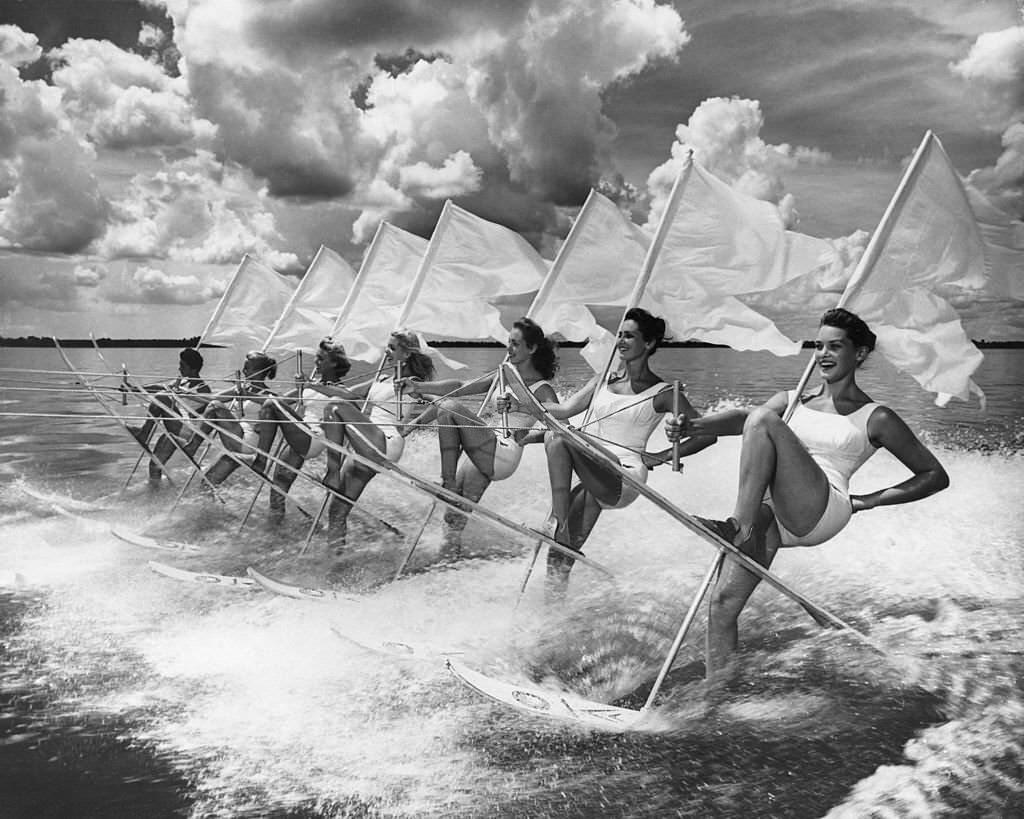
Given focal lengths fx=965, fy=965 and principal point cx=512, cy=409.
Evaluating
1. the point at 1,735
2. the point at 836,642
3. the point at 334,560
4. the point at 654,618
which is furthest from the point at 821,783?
the point at 334,560

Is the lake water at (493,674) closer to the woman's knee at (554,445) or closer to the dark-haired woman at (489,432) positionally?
the dark-haired woman at (489,432)

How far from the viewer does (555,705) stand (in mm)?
3793

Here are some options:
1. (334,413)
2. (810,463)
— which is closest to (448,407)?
(334,413)

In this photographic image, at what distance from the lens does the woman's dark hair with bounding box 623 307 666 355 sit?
4.96 m

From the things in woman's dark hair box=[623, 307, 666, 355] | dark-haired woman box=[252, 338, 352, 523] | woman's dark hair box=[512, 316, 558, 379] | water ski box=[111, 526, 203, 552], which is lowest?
water ski box=[111, 526, 203, 552]

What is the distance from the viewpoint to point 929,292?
4.55m

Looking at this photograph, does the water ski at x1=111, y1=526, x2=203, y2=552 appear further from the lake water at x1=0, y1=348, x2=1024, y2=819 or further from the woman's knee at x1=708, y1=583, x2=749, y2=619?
the woman's knee at x1=708, y1=583, x2=749, y2=619

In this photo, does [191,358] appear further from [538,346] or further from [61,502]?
[538,346]

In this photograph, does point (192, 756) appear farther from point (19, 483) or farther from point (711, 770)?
point (19, 483)

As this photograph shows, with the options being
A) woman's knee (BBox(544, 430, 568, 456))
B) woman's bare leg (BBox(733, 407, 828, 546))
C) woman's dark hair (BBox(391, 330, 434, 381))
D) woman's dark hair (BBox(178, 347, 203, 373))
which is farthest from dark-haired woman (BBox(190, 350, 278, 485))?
woman's bare leg (BBox(733, 407, 828, 546))

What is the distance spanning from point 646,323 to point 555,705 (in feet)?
6.76

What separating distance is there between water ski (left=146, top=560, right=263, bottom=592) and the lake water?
0.30 ft

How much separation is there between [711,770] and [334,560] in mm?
3643

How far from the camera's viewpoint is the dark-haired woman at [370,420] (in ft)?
21.1
